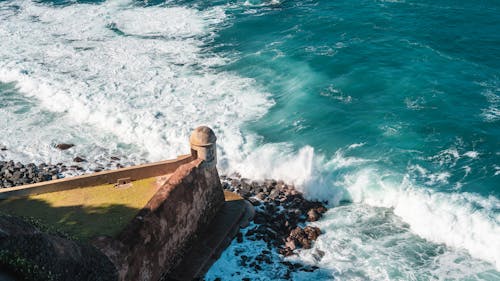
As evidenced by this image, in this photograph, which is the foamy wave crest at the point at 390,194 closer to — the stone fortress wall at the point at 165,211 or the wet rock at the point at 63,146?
the stone fortress wall at the point at 165,211

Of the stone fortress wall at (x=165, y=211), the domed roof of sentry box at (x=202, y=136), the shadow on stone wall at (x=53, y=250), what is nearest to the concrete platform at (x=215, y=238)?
the stone fortress wall at (x=165, y=211)

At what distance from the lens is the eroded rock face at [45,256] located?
971 centimetres

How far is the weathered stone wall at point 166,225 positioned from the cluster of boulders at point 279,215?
1.89 meters

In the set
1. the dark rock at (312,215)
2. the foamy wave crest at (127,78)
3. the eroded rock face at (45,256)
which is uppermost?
the eroded rock face at (45,256)

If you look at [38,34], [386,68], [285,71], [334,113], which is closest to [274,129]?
A: [334,113]

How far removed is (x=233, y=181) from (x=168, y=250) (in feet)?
20.4

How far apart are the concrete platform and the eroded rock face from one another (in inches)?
120

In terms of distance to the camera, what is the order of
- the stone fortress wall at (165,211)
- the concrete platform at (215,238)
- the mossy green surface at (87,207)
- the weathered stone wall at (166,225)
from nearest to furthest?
the weathered stone wall at (166,225) < the stone fortress wall at (165,211) < the mossy green surface at (87,207) < the concrete platform at (215,238)

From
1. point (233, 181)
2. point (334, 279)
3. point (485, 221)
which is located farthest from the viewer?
point (233, 181)

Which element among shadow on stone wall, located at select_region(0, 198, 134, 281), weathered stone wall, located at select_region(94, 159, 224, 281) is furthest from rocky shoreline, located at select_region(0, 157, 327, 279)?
shadow on stone wall, located at select_region(0, 198, 134, 281)

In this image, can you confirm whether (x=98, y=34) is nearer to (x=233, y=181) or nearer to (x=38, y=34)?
(x=38, y=34)

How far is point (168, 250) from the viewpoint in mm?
14227

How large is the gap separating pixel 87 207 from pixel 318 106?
43.0 ft

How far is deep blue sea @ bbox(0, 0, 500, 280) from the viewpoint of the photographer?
1705 centimetres
